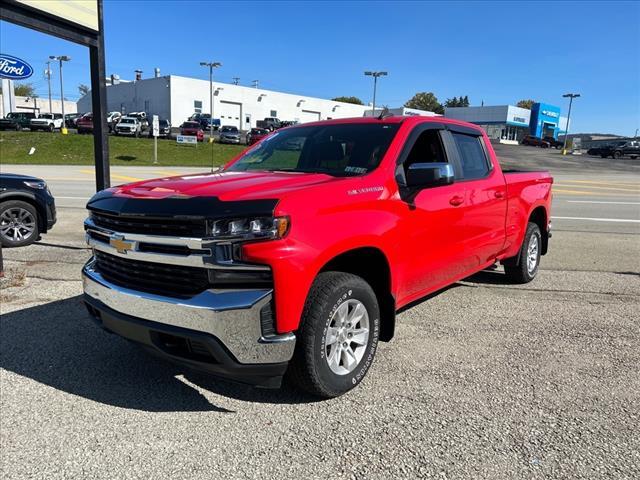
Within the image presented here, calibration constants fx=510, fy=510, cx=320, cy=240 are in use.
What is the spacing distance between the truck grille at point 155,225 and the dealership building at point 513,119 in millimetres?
82997

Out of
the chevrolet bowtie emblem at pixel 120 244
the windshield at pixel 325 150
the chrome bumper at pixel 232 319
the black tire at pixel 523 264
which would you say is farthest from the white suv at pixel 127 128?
the chrome bumper at pixel 232 319

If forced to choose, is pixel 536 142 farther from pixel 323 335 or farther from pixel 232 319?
pixel 232 319

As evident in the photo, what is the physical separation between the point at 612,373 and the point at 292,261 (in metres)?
2.71

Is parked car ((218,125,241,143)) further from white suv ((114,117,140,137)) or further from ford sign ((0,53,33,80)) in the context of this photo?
ford sign ((0,53,33,80))

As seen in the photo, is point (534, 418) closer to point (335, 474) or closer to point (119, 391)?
point (335, 474)

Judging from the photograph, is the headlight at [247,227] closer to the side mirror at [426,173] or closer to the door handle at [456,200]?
the side mirror at [426,173]

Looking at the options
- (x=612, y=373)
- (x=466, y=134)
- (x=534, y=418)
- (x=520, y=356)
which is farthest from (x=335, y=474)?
(x=466, y=134)

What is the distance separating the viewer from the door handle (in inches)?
A: 170

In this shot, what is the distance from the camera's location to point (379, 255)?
3.54 m

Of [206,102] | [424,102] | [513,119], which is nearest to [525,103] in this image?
[424,102]

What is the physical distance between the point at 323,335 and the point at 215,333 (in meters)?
0.66

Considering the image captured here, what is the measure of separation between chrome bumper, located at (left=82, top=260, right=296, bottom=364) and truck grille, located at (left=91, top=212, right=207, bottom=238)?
0.36 m

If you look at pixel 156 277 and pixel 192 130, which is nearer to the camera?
pixel 156 277

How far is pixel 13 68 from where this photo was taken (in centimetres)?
757
